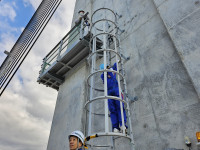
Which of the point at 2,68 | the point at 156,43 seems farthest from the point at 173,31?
the point at 2,68

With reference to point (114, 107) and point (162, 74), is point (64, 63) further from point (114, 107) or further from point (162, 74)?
point (162, 74)

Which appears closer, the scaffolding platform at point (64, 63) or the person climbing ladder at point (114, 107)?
the person climbing ladder at point (114, 107)

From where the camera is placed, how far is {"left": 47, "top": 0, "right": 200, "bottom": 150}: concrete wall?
10.2 feet

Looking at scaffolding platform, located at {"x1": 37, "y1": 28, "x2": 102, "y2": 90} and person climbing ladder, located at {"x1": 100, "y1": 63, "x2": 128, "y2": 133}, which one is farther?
scaffolding platform, located at {"x1": 37, "y1": 28, "x2": 102, "y2": 90}

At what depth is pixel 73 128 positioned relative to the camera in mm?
5648

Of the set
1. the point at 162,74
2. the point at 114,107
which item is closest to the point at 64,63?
the point at 114,107

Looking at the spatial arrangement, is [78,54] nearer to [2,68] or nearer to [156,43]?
[156,43]

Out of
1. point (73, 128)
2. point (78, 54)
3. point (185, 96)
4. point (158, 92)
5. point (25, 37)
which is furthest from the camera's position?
point (25, 37)

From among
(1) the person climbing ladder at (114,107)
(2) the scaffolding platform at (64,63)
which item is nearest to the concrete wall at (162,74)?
(1) the person climbing ladder at (114,107)

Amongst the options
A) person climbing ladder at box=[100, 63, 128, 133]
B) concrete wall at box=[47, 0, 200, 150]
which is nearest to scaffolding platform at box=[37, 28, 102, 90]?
concrete wall at box=[47, 0, 200, 150]

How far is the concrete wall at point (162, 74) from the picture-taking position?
3.10 m

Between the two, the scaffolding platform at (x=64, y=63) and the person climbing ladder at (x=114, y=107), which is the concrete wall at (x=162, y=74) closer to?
the person climbing ladder at (x=114, y=107)

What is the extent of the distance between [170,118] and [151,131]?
1.77ft

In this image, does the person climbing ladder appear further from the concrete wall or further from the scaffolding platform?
the scaffolding platform
